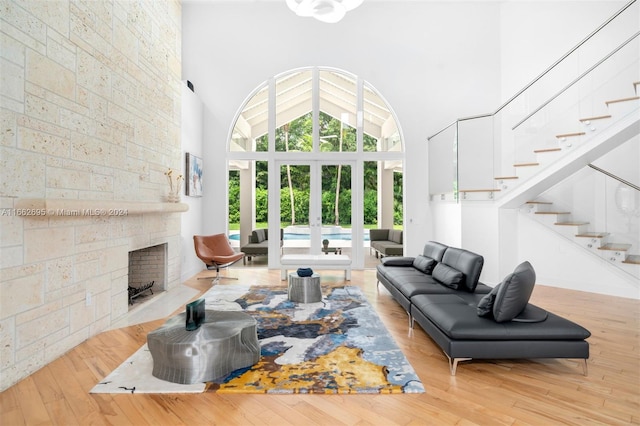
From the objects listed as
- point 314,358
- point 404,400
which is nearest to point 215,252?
point 314,358

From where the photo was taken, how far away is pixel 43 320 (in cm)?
303

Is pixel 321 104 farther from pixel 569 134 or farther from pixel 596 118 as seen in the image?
pixel 596 118

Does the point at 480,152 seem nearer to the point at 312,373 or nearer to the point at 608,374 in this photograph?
the point at 608,374

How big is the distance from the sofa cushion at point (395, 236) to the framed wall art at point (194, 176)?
426cm

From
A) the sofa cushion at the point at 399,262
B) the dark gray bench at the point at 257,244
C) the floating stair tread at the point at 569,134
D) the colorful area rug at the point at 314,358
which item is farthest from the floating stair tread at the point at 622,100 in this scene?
the dark gray bench at the point at 257,244

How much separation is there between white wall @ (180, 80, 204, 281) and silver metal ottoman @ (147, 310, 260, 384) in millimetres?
3838

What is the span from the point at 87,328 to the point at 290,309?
223 cm

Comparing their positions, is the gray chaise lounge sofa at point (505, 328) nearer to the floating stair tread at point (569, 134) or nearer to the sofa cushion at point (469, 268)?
the sofa cushion at point (469, 268)

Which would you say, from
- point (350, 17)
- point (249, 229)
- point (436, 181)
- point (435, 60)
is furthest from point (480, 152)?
point (249, 229)

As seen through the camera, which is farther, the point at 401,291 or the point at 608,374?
the point at 401,291

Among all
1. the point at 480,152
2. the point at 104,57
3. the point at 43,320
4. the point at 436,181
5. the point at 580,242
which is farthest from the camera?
the point at 436,181

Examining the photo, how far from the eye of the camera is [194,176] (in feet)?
22.7

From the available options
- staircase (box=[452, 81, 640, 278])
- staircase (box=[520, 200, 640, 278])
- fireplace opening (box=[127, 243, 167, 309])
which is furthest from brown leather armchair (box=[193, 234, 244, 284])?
staircase (box=[520, 200, 640, 278])

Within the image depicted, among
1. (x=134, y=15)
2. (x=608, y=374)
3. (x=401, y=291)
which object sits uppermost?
(x=134, y=15)
